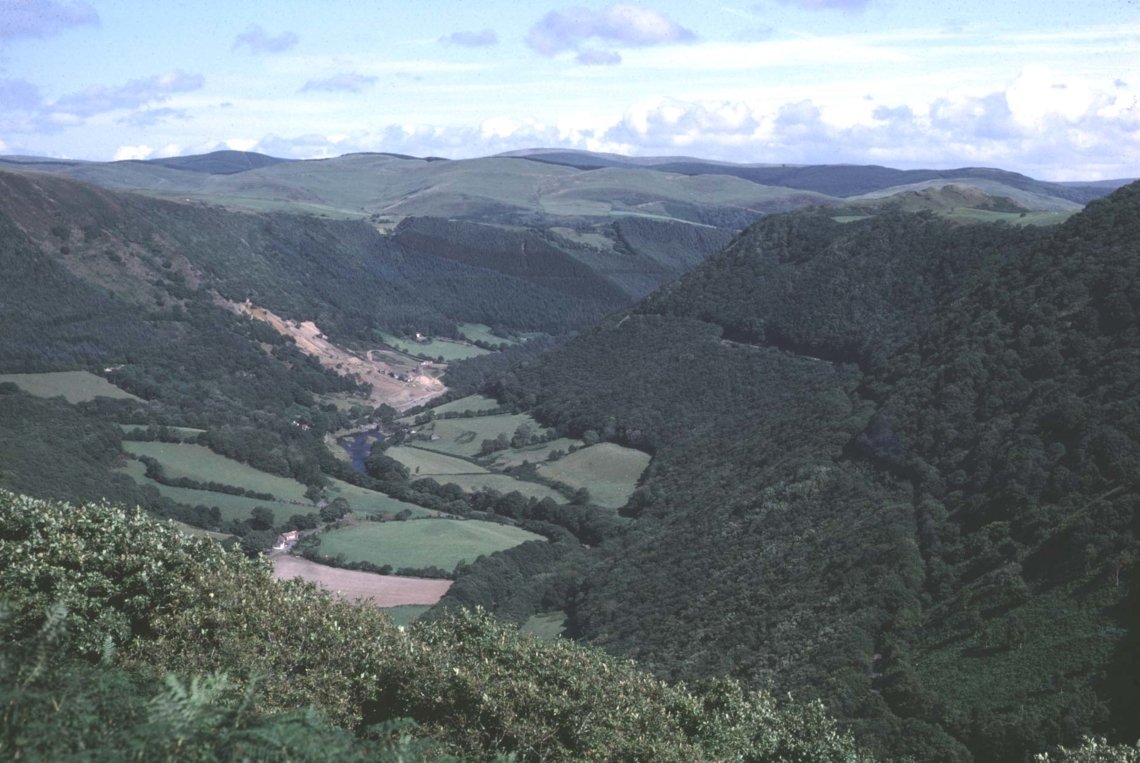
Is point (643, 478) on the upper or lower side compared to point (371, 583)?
lower

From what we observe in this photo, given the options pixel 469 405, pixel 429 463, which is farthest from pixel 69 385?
pixel 469 405

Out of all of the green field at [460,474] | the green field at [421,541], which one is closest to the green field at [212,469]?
the green field at [421,541]

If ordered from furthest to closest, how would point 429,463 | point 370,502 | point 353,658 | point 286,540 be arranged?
point 429,463 < point 370,502 < point 286,540 < point 353,658

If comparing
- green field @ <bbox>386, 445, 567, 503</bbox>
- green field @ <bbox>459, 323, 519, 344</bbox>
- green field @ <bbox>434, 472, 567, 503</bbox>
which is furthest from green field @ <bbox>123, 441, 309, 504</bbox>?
green field @ <bbox>459, 323, 519, 344</bbox>

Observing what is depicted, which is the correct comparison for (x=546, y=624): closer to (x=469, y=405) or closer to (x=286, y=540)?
(x=286, y=540)

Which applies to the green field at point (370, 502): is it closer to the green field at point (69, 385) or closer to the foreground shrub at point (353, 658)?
the green field at point (69, 385)

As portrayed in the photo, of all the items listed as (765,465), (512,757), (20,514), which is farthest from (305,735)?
(765,465)

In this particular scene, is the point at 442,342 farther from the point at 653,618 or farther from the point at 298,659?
the point at 298,659

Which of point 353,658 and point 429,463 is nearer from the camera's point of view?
point 353,658

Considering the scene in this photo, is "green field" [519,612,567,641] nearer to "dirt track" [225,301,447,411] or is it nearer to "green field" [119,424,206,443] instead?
"green field" [119,424,206,443]
